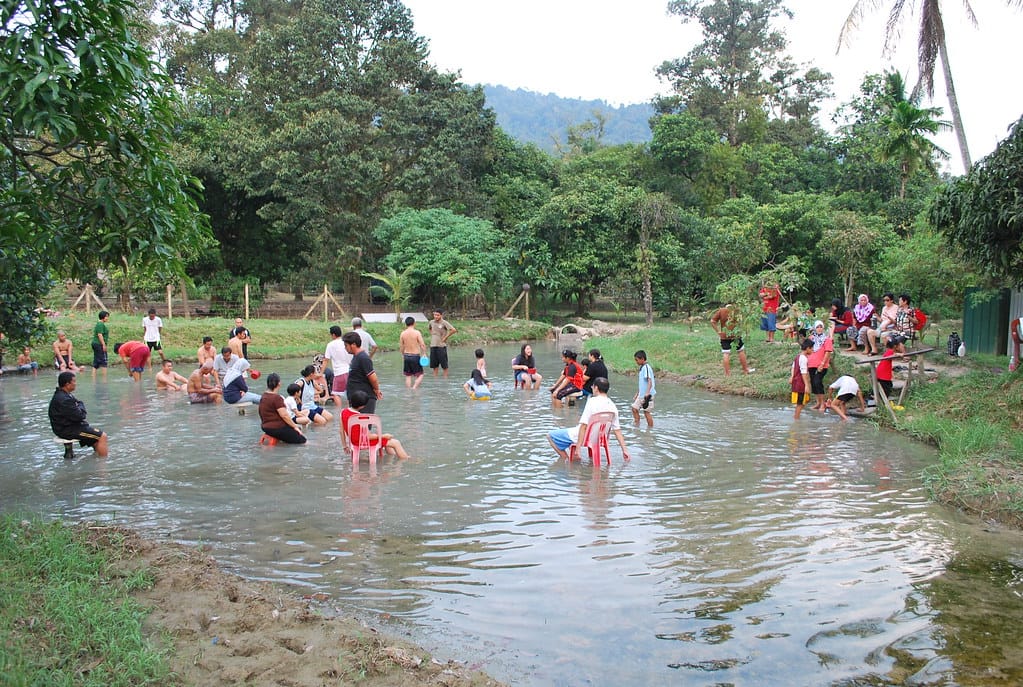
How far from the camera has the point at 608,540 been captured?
7.50 m

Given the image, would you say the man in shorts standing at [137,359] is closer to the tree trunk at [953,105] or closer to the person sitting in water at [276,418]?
the person sitting in water at [276,418]

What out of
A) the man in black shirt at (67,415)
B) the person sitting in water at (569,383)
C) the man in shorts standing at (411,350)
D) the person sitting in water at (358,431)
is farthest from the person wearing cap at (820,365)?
the man in black shirt at (67,415)

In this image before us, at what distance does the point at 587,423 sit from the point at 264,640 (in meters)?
5.68

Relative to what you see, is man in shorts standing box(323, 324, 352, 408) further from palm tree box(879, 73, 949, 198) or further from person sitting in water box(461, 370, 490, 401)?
palm tree box(879, 73, 949, 198)

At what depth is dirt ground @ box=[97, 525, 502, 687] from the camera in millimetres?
4656

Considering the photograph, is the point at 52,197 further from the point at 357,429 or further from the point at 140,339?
the point at 140,339

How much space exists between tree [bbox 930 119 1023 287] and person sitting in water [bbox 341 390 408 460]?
864 centimetres

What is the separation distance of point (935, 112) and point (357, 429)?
29043 mm

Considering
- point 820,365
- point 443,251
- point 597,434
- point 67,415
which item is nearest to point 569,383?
point 820,365

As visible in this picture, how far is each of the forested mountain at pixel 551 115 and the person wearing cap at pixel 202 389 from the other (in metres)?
114

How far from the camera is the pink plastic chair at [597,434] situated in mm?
10117

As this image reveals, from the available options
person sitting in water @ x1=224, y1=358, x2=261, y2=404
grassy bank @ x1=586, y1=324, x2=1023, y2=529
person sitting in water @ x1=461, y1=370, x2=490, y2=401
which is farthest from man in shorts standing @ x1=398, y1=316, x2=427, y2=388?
grassy bank @ x1=586, y1=324, x2=1023, y2=529

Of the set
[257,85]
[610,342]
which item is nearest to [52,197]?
[610,342]

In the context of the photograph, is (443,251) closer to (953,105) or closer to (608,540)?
(953,105)
